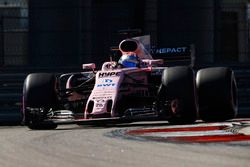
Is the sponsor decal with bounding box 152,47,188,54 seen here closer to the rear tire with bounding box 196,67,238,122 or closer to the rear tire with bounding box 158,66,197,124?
the rear tire with bounding box 196,67,238,122

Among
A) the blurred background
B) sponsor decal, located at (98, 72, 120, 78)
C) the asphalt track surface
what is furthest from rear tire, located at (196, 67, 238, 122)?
the blurred background

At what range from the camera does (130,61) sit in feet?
41.7

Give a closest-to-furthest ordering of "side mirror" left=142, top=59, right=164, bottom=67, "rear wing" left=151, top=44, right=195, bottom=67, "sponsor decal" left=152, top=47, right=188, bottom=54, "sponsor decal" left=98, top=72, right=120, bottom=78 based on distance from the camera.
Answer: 1. "sponsor decal" left=98, top=72, right=120, bottom=78
2. "side mirror" left=142, top=59, right=164, bottom=67
3. "rear wing" left=151, top=44, right=195, bottom=67
4. "sponsor decal" left=152, top=47, right=188, bottom=54

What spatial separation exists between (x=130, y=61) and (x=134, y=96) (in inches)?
40.0

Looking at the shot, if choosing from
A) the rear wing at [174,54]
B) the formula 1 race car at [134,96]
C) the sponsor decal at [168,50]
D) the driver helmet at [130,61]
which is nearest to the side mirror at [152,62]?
the formula 1 race car at [134,96]

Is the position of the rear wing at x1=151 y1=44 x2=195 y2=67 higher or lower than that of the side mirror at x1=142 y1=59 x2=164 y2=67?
higher

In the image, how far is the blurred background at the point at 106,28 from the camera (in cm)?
1681

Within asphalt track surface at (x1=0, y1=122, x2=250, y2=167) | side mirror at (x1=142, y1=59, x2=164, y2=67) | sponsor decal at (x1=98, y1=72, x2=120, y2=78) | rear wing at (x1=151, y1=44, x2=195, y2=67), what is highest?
rear wing at (x1=151, y1=44, x2=195, y2=67)

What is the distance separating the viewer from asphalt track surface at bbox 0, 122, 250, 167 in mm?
7273

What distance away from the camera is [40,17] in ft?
56.5

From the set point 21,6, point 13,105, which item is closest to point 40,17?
point 21,6

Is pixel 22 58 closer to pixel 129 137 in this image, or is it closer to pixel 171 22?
pixel 171 22

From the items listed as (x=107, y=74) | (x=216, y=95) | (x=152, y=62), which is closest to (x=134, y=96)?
(x=107, y=74)

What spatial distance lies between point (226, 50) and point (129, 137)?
832 cm
